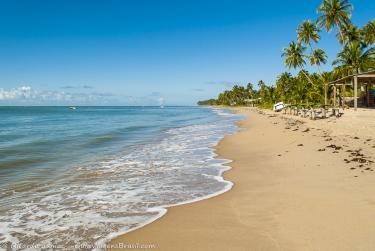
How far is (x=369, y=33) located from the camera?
47500mm

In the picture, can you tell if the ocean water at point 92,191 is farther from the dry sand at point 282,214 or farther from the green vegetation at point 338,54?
the green vegetation at point 338,54

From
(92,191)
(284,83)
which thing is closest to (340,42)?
(284,83)

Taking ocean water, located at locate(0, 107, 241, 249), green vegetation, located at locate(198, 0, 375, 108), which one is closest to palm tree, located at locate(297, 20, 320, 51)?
green vegetation, located at locate(198, 0, 375, 108)

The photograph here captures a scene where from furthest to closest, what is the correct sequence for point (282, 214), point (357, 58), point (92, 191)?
point (357, 58)
point (92, 191)
point (282, 214)

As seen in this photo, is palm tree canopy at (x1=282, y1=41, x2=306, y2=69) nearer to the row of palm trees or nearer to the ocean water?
the row of palm trees

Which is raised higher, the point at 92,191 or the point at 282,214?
the point at 282,214

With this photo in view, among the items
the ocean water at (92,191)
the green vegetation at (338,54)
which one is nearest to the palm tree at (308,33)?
the green vegetation at (338,54)

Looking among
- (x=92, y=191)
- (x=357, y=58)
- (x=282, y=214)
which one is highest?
(x=357, y=58)

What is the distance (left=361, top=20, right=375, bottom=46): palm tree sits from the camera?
47.1 meters

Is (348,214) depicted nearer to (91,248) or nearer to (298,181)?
(298,181)

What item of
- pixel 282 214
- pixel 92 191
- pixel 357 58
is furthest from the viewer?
pixel 357 58

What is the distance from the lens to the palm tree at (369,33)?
4709cm

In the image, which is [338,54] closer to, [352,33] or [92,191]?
→ [352,33]

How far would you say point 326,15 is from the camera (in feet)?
155
